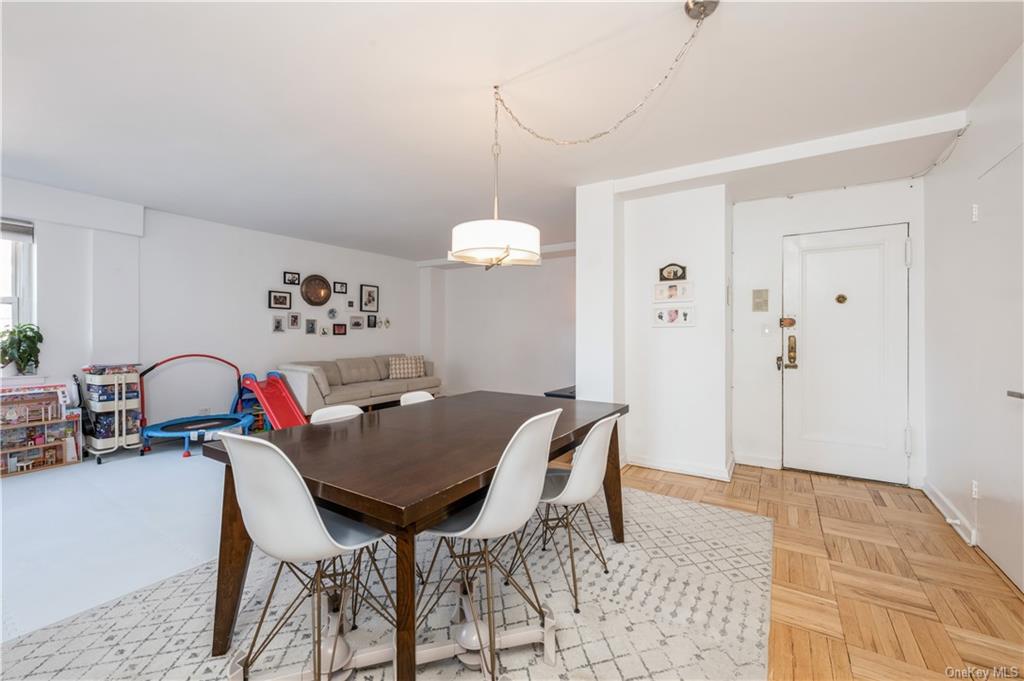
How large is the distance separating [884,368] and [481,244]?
3.25m

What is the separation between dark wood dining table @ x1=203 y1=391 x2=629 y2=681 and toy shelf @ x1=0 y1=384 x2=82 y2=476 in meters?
3.46

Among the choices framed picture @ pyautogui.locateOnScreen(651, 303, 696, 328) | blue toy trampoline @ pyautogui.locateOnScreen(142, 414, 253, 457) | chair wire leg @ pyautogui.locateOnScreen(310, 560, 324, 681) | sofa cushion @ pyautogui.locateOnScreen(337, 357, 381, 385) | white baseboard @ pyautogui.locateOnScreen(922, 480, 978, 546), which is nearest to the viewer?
chair wire leg @ pyautogui.locateOnScreen(310, 560, 324, 681)

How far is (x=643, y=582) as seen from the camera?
6.47 ft

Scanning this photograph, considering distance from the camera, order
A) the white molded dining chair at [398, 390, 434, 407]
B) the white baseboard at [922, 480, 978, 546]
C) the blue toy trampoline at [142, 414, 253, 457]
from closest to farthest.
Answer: the white baseboard at [922, 480, 978, 546] → the white molded dining chair at [398, 390, 434, 407] → the blue toy trampoline at [142, 414, 253, 457]

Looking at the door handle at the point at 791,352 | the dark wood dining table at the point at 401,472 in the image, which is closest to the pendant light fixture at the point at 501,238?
the dark wood dining table at the point at 401,472

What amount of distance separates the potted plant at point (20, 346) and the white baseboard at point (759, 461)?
6.23m

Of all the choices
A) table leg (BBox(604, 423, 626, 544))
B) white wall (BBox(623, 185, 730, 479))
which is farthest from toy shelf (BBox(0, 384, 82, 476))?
white wall (BBox(623, 185, 730, 479))

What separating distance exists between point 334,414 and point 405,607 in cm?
127

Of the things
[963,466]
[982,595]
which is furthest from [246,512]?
[963,466]

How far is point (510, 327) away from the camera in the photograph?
23.3ft

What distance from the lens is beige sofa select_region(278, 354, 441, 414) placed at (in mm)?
5090

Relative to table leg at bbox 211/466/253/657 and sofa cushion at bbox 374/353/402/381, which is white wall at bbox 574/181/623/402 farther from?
sofa cushion at bbox 374/353/402/381

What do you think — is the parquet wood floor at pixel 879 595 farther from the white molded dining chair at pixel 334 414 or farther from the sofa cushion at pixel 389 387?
the sofa cushion at pixel 389 387

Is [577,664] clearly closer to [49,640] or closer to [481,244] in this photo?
[481,244]
